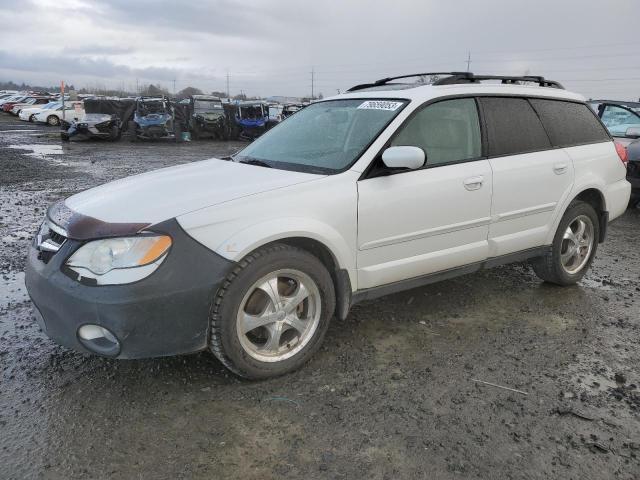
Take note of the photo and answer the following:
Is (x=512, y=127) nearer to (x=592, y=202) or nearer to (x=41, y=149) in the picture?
(x=592, y=202)

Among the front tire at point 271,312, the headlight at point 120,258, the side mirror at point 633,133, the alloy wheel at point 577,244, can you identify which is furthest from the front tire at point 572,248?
the side mirror at point 633,133

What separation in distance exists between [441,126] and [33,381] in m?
3.09

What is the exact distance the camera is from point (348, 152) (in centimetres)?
354

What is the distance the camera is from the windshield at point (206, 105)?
27320 mm

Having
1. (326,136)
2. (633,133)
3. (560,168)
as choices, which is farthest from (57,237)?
(633,133)

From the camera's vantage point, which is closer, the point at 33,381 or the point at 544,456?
the point at 544,456

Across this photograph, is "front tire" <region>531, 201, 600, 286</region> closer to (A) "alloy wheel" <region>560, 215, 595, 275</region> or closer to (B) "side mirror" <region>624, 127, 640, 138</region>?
(A) "alloy wheel" <region>560, 215, 595, 275</region>

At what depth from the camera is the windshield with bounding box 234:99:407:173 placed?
140 inches

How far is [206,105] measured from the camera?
27719 millimetres

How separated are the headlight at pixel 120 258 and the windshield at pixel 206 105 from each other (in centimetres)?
2575

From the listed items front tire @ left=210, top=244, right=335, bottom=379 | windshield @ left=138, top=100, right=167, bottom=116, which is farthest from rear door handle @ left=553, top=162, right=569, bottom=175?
windshield @ left=138, top=100, right=167, bottom=116

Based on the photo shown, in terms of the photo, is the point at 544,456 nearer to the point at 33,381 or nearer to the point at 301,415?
the point at 301,415

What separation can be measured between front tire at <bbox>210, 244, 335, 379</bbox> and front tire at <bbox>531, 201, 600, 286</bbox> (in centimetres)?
238

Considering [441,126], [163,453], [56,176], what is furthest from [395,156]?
[56,176]
